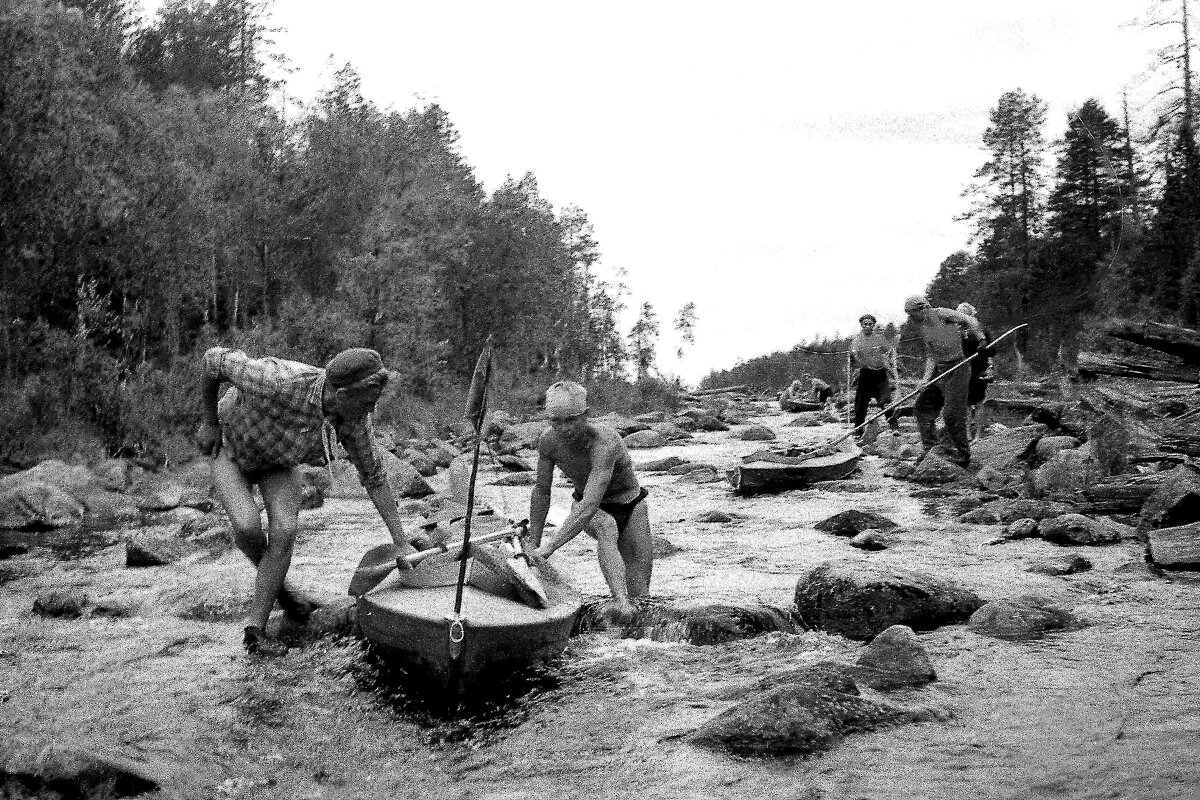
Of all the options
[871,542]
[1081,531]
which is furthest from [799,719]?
[1081,531]

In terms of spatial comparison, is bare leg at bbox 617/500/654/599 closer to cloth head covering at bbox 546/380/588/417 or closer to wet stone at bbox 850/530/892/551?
cloth head covering at bbox 546/380/588/417

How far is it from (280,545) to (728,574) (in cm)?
446

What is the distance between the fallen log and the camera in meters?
8.38

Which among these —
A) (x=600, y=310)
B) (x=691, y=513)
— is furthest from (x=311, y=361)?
(x=600, y=310)

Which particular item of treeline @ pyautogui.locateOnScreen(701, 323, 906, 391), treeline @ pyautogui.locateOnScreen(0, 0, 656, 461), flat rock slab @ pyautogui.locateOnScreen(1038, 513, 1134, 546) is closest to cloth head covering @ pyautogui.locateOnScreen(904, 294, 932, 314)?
flat rock slab @ pyautogui.locateOnScreen(1038, 513, 1134, 546)

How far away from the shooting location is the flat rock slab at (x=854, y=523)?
11555 millimetres

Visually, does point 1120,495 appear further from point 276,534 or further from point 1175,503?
point 276,534

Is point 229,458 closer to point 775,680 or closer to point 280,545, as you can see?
point 280,545

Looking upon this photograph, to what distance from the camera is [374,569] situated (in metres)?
6.96

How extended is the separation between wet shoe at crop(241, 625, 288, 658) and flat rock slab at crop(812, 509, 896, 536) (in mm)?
6544

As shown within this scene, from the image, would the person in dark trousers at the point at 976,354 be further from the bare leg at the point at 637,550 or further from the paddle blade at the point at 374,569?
the paddle blade at the point at 374,569

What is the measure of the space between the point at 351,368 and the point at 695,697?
2.78 metres

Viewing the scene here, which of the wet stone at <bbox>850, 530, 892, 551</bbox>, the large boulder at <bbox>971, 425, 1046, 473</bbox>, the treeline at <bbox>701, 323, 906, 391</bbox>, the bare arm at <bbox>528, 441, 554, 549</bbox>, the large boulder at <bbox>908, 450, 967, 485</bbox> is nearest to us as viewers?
the bare arm at <bbox>528, 441, 554, 549</bbox>

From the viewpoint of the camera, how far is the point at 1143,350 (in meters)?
18.3
